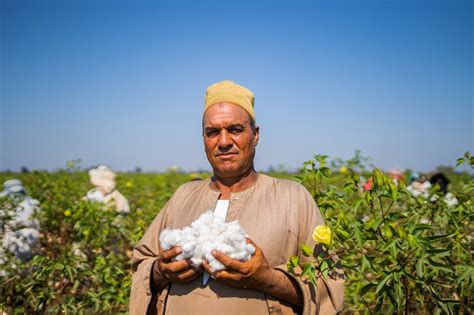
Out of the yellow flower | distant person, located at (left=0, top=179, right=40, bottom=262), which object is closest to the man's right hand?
the yellow flower

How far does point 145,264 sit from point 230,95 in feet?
2.51

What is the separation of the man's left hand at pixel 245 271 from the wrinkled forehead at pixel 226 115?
498 mm

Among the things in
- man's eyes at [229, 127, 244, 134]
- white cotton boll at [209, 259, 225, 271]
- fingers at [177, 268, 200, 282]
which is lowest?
fingers at [177, 268, 200, 282]

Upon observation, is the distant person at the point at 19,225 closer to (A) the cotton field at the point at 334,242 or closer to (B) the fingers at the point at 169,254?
(A) the cotton field at the point at 334,242

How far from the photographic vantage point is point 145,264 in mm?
1783

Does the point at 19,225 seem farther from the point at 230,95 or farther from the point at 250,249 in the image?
the point at 250,249

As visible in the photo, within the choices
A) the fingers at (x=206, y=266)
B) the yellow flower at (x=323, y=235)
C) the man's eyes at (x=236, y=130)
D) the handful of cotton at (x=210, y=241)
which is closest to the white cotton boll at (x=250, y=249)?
the handful of cotton at (x=210, y=241)

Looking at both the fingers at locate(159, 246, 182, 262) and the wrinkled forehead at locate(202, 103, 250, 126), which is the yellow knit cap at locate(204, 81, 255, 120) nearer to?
the wrinkled forehead at locate(202, 103, 250, 126)

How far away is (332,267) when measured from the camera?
165 centimetres

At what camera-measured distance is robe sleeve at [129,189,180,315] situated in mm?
1741

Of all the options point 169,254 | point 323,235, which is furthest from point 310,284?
point 169,254

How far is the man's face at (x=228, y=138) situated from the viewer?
1.74 metres

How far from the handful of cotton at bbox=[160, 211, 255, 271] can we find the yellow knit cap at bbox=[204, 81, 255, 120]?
1.63 ft

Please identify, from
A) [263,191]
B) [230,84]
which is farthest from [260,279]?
[230,84]
